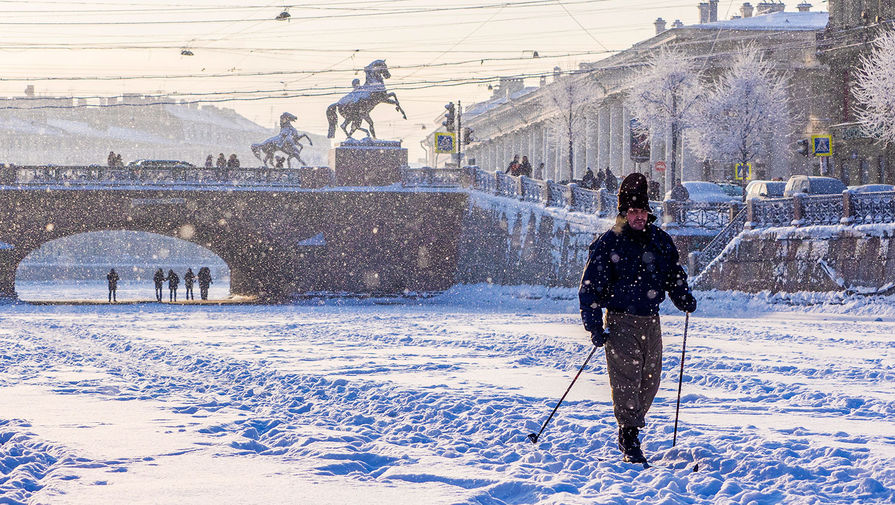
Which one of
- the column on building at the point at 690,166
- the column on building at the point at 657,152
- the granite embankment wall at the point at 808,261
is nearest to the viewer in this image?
the granite embankment wall at the point at 808,261

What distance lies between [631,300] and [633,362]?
0.38 metres

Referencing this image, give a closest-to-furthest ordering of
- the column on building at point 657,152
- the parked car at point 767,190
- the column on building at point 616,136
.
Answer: the parked car at point 767,190
the column on building at point 657,152
the column on building at point 616,136

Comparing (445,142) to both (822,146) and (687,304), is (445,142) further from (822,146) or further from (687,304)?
(687,304)

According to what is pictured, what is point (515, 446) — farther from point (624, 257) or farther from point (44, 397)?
point (44, 397)

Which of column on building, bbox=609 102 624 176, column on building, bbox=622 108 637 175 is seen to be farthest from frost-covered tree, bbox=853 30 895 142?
column on building, bbox=609 102 624 176

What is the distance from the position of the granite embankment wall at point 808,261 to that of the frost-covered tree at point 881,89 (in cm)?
1495

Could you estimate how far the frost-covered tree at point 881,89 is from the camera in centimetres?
3872

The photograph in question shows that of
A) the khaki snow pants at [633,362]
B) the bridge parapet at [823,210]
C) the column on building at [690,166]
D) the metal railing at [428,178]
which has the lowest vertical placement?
→ the khaki snow pants at [633,362]

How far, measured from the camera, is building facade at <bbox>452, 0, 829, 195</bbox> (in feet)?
173

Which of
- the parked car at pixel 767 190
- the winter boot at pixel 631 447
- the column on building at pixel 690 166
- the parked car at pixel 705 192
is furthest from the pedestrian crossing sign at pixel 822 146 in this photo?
the column on building at pixel 690 166

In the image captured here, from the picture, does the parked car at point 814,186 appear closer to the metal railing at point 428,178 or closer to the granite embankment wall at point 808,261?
the granite embankment wall at point 808,261

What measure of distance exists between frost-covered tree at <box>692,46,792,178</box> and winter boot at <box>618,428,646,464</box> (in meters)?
41.2

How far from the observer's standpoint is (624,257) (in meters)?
7.25

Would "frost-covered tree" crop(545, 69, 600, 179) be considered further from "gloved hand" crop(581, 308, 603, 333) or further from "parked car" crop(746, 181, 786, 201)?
"gloved hand" crop(581, 308, 603, 333)
